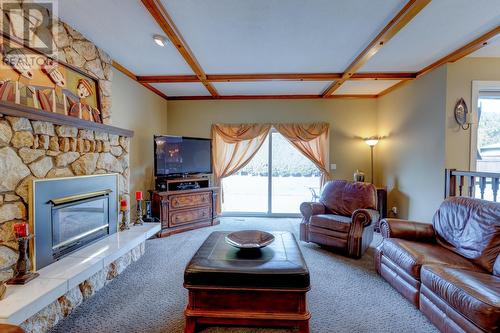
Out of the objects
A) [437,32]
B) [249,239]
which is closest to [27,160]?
[249,239]

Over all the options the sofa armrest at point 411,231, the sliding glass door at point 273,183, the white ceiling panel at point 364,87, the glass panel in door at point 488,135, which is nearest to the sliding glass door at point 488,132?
the glass panel in door at point 488,135

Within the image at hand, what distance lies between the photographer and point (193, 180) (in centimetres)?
450

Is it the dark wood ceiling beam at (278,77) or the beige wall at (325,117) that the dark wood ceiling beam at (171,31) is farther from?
the beige wall at (325,117)

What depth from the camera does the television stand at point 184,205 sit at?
404cm

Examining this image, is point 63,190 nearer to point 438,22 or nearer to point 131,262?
point 131,262

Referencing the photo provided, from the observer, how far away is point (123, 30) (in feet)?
8.45

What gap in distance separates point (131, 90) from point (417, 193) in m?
4.89

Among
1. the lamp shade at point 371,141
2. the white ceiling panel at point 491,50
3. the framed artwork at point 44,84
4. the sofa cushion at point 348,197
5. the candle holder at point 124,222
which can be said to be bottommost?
the candle holder at point 124,222

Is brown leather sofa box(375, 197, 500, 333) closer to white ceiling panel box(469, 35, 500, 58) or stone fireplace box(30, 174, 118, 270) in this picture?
white ceiling panel box(469, 35, 500, 58)

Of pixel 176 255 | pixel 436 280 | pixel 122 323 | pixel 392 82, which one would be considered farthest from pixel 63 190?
pixel 392 82

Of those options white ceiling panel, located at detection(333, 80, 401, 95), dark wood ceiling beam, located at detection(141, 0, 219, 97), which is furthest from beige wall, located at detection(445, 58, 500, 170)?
dark wood ceiling beam, located at detection(141, 0, 219, 97)

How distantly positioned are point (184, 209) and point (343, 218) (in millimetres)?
2644

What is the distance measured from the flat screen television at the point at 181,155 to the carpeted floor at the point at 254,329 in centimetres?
161

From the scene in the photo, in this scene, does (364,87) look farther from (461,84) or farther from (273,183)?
(273,183)
